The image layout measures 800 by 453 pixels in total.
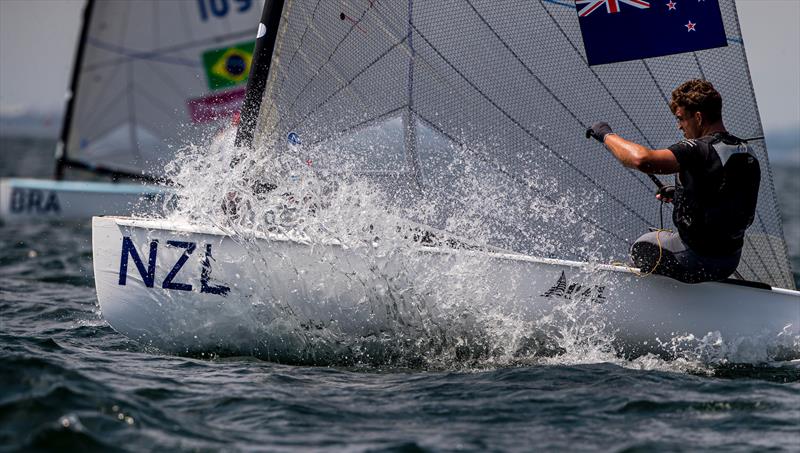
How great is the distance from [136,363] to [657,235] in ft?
6.72

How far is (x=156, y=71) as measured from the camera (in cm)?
981

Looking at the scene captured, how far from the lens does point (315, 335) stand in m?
3.85

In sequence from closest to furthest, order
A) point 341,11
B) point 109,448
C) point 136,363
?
1. point 109,448
2. point 136,363
3. point 341,11

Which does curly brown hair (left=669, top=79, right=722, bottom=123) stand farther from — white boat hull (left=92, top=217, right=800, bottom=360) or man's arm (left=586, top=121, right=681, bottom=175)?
white boat hull (left=92, top=217, right=800, bottom=360)

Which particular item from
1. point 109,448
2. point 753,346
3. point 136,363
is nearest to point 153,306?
point 136,363

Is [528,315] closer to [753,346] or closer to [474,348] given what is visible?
[474,348]

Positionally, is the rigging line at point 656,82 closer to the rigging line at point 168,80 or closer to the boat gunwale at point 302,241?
the boat gunwale at point 302,241

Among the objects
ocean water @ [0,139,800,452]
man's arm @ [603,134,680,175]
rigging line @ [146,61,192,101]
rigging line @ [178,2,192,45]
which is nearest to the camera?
ocean water @ [0,139,800,452]

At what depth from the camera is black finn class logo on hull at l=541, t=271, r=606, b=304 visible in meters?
3.86

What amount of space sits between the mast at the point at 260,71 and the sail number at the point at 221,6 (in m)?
5.32

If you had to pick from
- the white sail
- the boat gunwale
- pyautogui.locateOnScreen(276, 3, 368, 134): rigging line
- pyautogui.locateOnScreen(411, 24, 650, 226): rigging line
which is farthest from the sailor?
the white sail

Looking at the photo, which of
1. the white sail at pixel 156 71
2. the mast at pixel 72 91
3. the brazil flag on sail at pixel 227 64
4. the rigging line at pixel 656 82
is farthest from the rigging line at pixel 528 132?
the mast at pixel 72 91

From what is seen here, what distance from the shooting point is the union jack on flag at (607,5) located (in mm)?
4109

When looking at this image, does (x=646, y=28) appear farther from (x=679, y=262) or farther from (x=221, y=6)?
(x=221, y=6)
